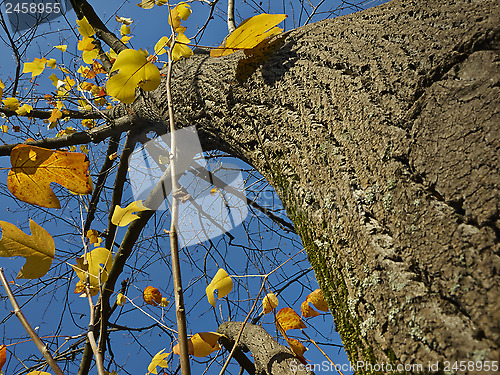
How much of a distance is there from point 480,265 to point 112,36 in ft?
6.19

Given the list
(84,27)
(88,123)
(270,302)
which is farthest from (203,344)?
(88,123)

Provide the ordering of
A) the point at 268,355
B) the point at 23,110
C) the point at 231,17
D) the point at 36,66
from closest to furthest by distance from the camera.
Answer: the point at 268,355
the point at 36,66
the point at 23,110
the point at 231,17

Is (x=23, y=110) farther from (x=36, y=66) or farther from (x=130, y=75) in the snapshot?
(x=130, y=75)

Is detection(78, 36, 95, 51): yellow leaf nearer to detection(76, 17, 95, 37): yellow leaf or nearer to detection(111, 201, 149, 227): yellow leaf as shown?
detection(76, 17, 95, 37): yellow leaf

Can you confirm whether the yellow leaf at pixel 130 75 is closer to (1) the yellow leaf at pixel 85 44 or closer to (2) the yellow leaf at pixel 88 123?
(1) the yellow leaf at pixel 85 44

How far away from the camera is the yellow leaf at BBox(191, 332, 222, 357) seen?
91cm

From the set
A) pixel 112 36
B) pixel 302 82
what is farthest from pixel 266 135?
pixel 112 36

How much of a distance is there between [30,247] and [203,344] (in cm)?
53

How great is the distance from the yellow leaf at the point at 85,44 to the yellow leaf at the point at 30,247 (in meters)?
1.21

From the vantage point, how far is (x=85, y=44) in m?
1.52

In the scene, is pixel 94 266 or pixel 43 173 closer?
pixel 94 266

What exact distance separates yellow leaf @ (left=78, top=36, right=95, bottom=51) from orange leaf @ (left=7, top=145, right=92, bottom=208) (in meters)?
0.96

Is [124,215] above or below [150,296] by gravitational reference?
below

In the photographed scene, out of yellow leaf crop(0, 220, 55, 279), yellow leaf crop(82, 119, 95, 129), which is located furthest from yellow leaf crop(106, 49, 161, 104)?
yellow leaf crop(82, 119, 95, 129)
